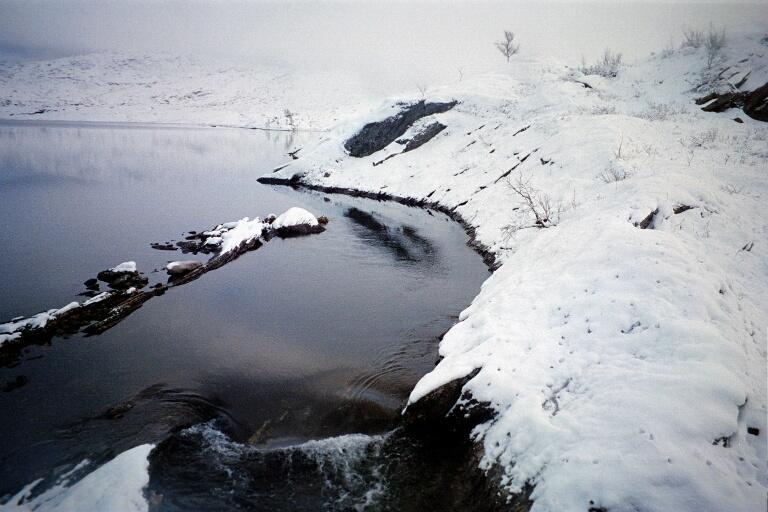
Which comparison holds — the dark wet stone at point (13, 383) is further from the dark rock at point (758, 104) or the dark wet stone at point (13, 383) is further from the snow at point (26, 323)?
the dark rock at point (758, 104)

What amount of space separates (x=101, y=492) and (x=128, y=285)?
11.3 meters

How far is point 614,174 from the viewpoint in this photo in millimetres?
15312

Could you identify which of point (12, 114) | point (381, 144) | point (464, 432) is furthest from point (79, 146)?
point (12, 114)

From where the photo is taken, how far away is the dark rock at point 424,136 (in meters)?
37.4

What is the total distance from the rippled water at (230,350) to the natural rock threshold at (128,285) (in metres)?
0.49

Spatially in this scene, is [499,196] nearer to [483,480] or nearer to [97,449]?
[483,480]

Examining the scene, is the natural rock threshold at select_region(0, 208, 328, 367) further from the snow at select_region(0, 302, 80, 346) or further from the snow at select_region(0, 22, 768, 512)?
the snow at select_region(0, 22, 768, 512)

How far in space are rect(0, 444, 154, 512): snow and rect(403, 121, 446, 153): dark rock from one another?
34808 mm

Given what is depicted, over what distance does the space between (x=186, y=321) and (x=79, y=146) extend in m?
65.6

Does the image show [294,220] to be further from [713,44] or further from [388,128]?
[713,44]

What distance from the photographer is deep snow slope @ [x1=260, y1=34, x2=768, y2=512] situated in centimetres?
433

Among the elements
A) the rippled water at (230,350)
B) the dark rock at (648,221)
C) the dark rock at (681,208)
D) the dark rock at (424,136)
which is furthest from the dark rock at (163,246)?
the dark rock at (424,136)

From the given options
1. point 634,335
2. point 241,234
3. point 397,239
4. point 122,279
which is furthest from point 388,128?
point 634,335

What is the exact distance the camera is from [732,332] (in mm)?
6113
